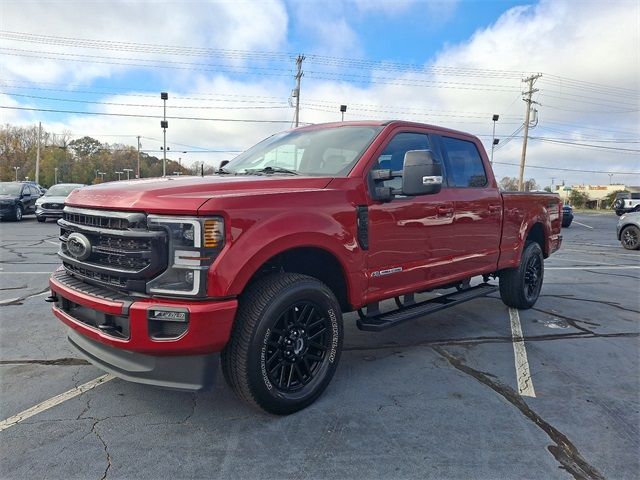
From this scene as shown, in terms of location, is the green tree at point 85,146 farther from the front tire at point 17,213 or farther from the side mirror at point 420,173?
the side mirror at point 420,173

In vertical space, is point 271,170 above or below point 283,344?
above

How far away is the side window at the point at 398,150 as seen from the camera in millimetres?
3812

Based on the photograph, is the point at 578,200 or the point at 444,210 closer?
the point at 444,210

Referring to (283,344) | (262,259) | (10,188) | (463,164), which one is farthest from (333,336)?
(10,188)

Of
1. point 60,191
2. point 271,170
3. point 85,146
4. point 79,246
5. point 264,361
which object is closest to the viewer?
point 264,361

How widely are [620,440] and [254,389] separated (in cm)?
229

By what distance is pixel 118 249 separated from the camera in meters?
2.77

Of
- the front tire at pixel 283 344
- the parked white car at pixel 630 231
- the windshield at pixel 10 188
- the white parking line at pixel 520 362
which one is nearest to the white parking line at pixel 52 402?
the front tire at pixel 283 344

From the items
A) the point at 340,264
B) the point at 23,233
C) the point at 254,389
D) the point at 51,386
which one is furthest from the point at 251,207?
the point at 23,233

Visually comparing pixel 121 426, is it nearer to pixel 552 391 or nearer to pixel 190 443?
pixel 190 443

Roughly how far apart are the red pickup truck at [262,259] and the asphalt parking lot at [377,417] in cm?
36

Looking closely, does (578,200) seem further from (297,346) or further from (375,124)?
(297,346)

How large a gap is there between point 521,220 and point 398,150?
8.12 feet

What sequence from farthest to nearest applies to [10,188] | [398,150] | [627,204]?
[627,204]
[10,188]
[398,150]
